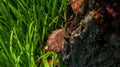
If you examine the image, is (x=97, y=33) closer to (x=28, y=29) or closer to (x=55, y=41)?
(x=55, y=41)

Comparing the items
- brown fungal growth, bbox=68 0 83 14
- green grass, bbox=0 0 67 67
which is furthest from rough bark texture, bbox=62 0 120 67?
green grass, bbox=0 0 67 67

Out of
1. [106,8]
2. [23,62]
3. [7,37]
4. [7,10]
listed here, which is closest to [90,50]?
[106,8]

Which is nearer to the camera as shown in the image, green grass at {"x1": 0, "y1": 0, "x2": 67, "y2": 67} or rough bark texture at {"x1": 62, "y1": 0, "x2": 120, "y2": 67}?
rough bark texture at {"x1": 62, "y1": 0, "x2": 120, "y2": 67}

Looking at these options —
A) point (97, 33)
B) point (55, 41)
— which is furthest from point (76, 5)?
point (55, 41)

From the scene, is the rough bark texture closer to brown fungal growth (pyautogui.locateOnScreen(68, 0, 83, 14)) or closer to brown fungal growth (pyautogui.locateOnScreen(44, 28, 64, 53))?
brown fungal growth (pyautogui.locateOnScreen(68, 0, 83, 14))

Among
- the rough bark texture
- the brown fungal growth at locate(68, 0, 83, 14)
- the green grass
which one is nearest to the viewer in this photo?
the rough bark texture

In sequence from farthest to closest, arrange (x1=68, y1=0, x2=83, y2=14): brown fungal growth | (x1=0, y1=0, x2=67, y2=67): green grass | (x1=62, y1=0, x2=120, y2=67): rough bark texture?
(x1=0, y1=0, x2=67, y2=67): green grass → (x1=68, y1=0, x2=83, y2=14): brown fungal growth → (x1=62, y1=0, x2=120, y2=67): rough bark texture

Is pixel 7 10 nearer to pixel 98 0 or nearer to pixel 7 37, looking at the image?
pixel 7 37
